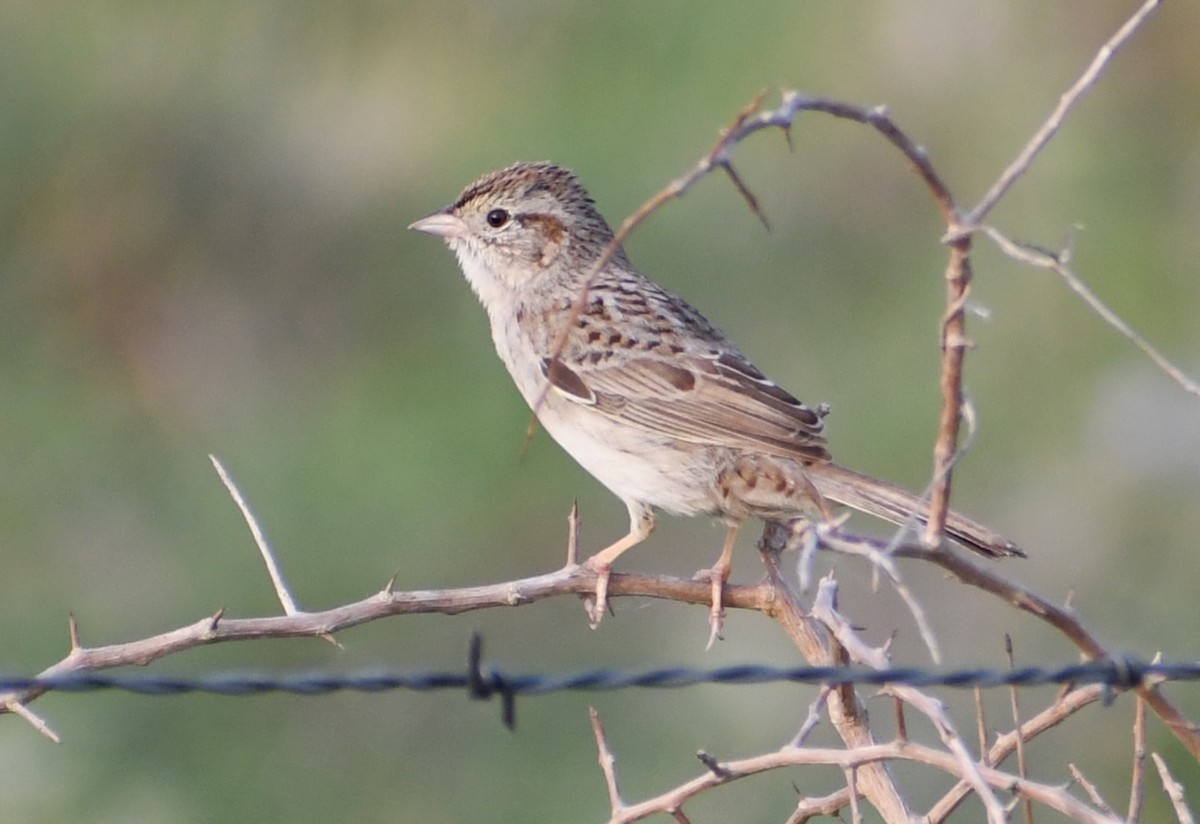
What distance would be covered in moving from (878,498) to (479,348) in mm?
6473

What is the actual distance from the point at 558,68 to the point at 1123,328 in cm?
1060

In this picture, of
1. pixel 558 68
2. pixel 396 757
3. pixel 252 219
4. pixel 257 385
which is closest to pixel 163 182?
pixel 252 219

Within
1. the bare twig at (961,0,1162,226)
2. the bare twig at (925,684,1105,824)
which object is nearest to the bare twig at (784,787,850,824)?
the bare twig at (925,684,1105,824)

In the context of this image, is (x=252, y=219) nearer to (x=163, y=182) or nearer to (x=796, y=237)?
(x=163, y=182)

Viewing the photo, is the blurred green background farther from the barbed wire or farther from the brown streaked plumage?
the barbed wire

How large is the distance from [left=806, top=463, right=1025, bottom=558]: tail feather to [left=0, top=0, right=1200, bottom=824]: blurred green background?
2.84 metres

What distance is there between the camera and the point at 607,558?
5.02m

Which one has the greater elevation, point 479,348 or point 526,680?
point 526,680

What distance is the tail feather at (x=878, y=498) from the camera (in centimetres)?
447

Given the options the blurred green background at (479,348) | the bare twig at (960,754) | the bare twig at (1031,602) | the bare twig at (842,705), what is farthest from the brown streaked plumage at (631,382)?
the blurred green background at (479,348)

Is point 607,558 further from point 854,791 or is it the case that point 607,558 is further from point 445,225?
point 445,225

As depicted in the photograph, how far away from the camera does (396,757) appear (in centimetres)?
859

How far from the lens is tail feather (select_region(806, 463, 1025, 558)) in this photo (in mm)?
4469

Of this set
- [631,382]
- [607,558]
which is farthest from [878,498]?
[631,382]
